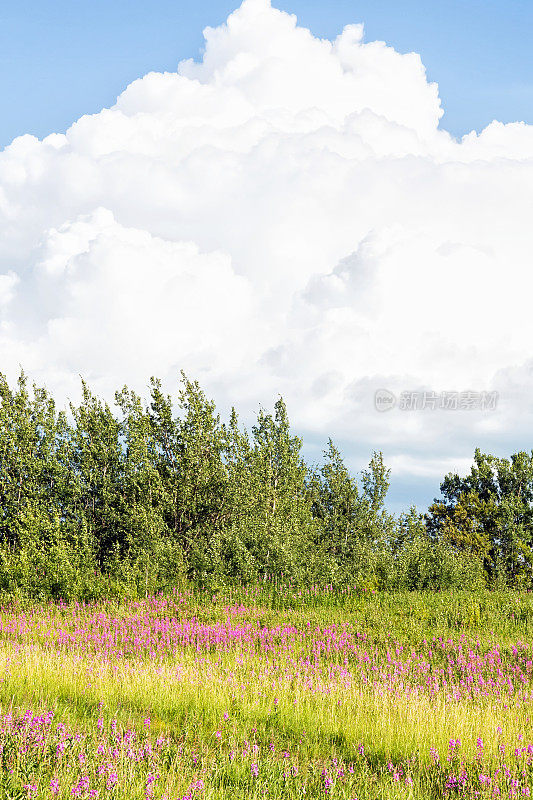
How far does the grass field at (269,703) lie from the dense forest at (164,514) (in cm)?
281

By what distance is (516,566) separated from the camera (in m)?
32.0

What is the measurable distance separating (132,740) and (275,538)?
11.4 metres

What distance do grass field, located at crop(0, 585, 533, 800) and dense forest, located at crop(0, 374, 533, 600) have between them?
2.81 metres

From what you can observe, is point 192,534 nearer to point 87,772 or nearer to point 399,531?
point 399,531

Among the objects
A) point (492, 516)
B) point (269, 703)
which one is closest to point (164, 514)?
point (269, 703)

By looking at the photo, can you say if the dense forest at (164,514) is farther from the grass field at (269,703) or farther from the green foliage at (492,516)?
the green foliage at (492,516)

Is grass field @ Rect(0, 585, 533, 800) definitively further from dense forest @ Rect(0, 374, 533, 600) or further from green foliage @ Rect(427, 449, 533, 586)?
green foliage @ Rect(427, 449, 533, 586)

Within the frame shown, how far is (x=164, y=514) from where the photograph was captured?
19.4m

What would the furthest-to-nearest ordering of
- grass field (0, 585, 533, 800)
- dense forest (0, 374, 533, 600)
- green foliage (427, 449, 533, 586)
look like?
1. green foliage (427, 449, 533, 586)
2. dense forest (0, 374, 533, 600)
3. grass field (0, 585, 533, 800)

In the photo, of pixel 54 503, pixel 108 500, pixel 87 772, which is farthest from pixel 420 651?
pixel 54 503

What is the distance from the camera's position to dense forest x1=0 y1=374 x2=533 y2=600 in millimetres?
16953

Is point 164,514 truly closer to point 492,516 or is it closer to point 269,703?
point 269,703

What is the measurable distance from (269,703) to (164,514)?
1244cm

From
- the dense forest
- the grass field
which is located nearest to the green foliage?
the dense forest
